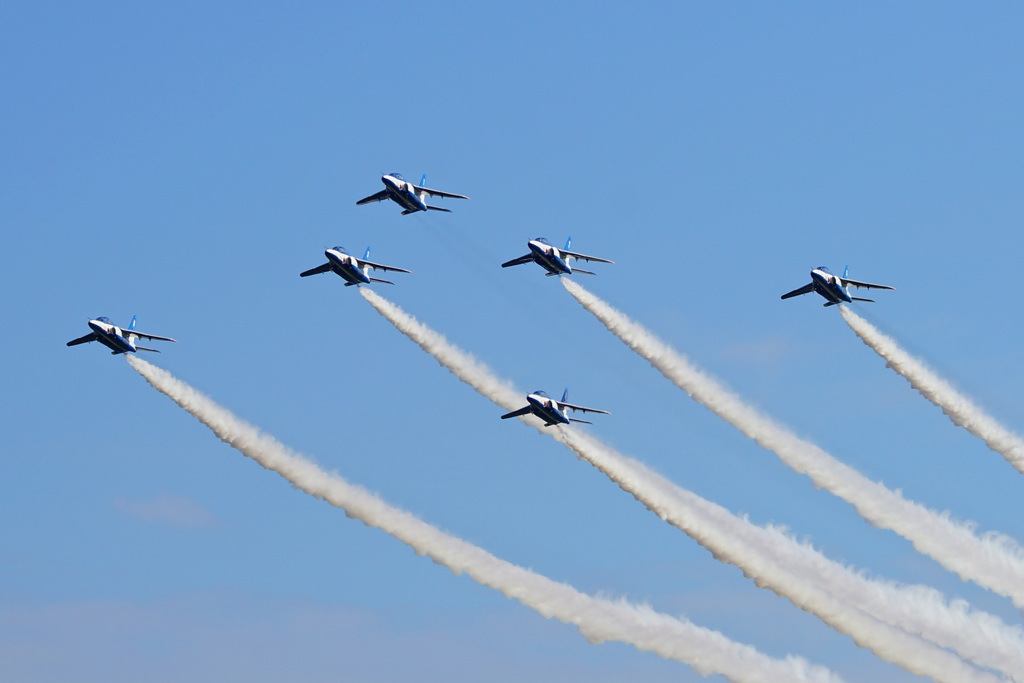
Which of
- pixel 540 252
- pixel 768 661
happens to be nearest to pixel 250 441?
pixel 540 252

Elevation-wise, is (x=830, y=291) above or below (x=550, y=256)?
above

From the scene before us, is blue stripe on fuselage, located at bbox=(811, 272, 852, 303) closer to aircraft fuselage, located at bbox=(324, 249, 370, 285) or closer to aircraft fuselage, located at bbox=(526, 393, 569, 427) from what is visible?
aircraft fuselage, located at bbox=(526, 393, 569, 427)

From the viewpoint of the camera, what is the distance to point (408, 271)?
106312mm

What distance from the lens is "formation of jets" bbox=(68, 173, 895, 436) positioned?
98562mm

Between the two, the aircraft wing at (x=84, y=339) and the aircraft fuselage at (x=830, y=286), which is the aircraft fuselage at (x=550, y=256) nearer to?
the aircraft fuselage at (x=830, y=286)

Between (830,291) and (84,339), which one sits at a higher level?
(830,291)

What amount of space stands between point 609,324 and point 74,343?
125ft

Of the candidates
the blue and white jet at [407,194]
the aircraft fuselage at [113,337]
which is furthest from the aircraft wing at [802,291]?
the aircraft fuselage at [113,337]

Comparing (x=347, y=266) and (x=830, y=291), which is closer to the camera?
(x=830, y=291)

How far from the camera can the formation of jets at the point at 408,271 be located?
98562 millimetres

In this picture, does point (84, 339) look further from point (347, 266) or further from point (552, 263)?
point (552, 263)

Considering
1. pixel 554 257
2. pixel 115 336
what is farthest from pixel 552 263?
pixel 115 336

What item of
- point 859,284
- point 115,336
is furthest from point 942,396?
point 115,336

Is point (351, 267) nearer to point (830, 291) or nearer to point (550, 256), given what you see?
point (550, 256)
